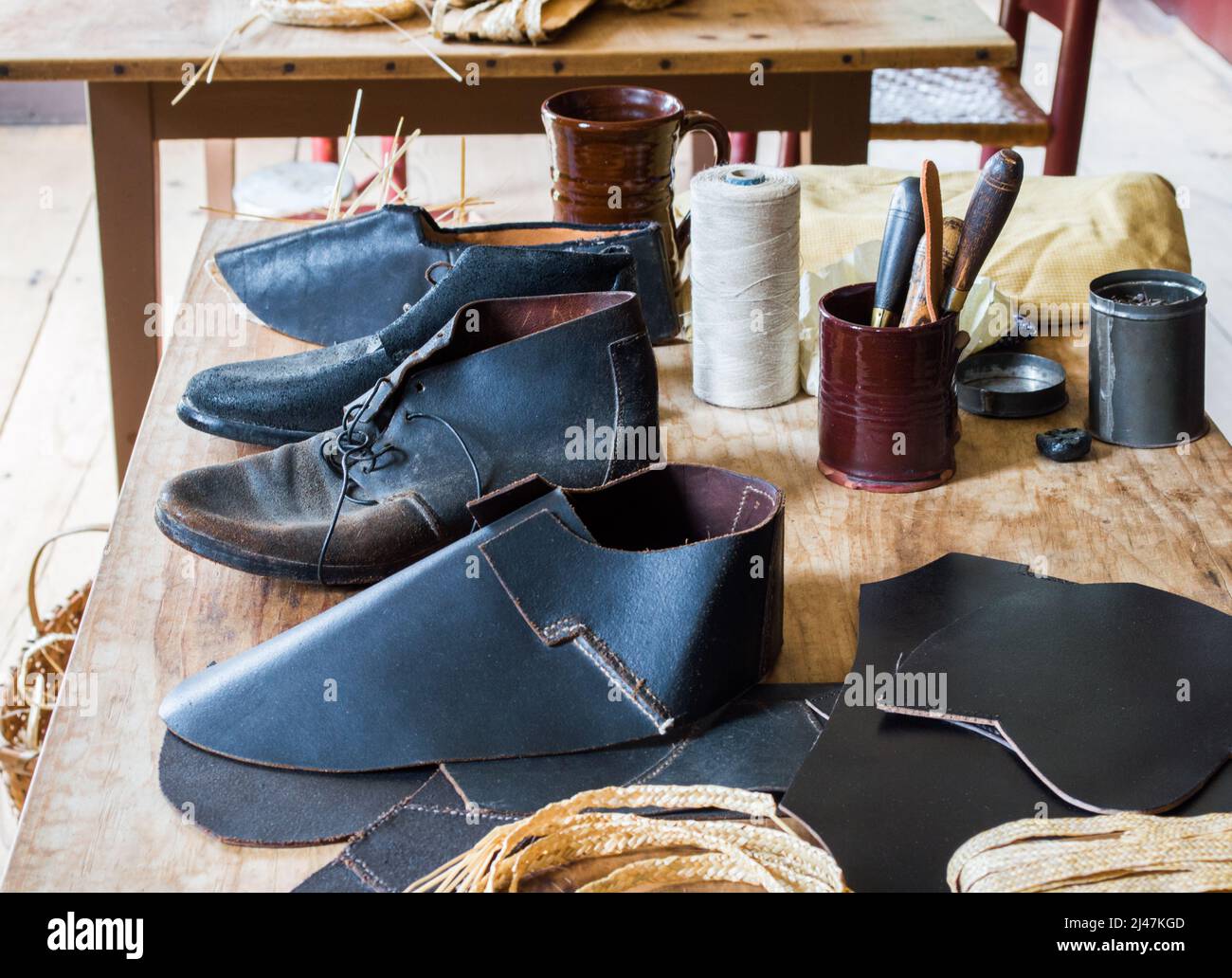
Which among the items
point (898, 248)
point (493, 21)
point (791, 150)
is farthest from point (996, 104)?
point (898, 248)

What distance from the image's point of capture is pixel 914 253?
0.87m

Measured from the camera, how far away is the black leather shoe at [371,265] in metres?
1.05

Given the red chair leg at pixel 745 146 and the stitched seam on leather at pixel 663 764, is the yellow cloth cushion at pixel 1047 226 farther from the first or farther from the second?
the red chair leg at pixel 745 146

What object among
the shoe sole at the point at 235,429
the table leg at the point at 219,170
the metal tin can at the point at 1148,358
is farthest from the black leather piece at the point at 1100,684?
the table leg at the point at 219,170

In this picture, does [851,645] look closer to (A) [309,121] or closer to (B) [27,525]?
(A) [309,121]

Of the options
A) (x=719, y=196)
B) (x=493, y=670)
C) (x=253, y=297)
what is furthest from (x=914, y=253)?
(x=253, y=297)

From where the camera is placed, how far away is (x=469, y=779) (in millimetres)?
630

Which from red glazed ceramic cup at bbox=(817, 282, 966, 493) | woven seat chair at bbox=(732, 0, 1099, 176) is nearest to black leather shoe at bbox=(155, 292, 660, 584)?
red glazed ceramic cup at bbox=(817, 282, 966, 493)

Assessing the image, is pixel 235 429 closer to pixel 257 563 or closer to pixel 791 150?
pixel 257 563

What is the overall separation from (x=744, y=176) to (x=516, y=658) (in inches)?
17.8

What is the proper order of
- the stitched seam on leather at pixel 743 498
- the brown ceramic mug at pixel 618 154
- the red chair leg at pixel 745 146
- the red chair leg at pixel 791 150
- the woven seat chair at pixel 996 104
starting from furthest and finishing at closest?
the red chair leg at pixel 745 146 < the red chair leg at pixel 791 150 < the woven seat chair at pixel 996 104 < the brown ceramic mug at pixel 618 154 < the stitched seam on leather at pixel 743 498

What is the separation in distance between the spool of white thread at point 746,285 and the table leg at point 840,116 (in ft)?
2.41

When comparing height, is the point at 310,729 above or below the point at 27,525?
above
